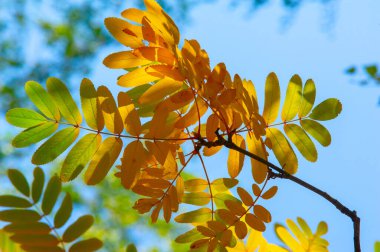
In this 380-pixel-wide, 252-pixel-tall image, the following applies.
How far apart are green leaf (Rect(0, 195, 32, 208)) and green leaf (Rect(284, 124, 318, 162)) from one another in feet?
2.00

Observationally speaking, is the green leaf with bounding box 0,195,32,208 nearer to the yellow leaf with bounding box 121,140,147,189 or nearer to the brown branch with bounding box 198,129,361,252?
the yellow leaf with bounding box 121,140,147,189

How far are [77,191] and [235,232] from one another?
5467mm

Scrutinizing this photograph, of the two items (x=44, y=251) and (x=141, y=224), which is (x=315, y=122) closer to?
(x=44, y=251)

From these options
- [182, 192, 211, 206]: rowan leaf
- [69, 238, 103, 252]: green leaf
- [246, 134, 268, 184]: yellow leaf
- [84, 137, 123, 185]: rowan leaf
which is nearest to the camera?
[69, 238, 103, 252]: green leaf

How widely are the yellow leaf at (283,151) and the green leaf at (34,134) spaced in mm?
490

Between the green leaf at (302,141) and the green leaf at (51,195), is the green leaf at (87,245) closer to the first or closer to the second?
the green leaf at (51,195)

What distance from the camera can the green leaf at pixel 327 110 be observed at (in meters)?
1.10

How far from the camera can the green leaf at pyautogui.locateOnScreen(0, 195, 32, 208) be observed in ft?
2.89

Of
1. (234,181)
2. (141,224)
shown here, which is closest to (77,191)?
(141,224)

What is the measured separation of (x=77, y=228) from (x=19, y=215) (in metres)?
0.12

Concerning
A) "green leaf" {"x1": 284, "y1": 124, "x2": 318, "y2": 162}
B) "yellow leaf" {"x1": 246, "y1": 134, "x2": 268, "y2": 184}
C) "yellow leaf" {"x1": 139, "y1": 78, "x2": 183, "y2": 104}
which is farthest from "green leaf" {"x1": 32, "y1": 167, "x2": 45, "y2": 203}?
"green leaf" {"x1": 284, "y1": 124, "x2": 318, "y2": 162}

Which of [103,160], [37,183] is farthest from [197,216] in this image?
[37,183]

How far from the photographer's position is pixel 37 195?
91cm

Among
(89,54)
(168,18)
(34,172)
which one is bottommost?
(34,172)
